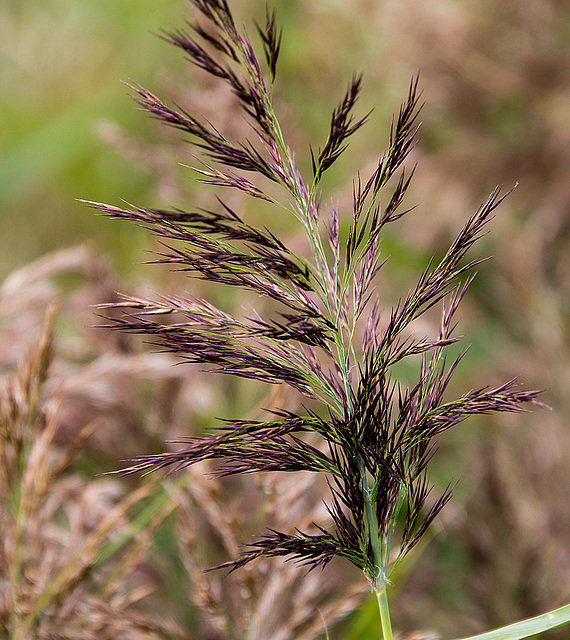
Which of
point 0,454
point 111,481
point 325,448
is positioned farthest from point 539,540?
point 0,454

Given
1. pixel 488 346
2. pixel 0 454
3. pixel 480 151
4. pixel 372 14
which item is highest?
pixel 372 14

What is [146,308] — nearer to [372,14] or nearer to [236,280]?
[236,280]

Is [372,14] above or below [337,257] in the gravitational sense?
above

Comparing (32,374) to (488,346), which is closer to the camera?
(32,374)

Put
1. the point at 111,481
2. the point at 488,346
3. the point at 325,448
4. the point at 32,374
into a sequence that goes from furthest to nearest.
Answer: the point at 488,346 → the point at 111,481 → the point at 325,448 → the point at 32,374

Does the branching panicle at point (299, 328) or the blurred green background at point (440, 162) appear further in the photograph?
the blurred green background at point (440, 162)

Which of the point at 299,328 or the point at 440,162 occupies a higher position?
the point at 440,162

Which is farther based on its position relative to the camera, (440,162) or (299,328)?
(440,162)

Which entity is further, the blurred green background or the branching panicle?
the blurred green background
